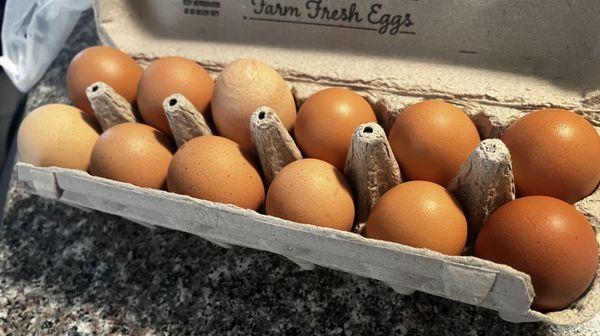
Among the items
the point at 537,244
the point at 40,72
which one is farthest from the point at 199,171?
the point at 40,72

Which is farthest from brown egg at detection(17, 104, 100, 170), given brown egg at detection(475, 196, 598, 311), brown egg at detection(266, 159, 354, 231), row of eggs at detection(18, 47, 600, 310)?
brown egg at detection(475, 196, 598, 311)

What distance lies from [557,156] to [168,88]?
2.27ft

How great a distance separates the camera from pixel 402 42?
3.14ft

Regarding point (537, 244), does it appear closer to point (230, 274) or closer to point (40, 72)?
point (230, 274)

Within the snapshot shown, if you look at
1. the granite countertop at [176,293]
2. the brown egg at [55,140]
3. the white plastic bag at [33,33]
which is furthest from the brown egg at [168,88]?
the white plastic bag at [33,33]

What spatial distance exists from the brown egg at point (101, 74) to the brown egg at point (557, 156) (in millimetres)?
773

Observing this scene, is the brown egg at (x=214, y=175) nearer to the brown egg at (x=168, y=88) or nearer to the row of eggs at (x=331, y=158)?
the row of eggs at (x=331, y=158)

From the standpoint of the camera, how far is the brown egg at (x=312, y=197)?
72 centimetres

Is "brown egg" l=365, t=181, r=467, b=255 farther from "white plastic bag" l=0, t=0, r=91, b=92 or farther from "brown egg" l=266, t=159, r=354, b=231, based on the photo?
"white plastic bag" l=0, t=0, r=91, b=92

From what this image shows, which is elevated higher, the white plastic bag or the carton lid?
the carton lid

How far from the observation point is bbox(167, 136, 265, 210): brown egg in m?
0.77

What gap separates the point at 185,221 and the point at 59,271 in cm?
38

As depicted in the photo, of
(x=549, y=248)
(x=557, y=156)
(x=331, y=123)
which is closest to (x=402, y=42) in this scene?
(x=331, y=123)

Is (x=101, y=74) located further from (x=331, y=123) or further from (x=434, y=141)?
(x=434, y=141)
